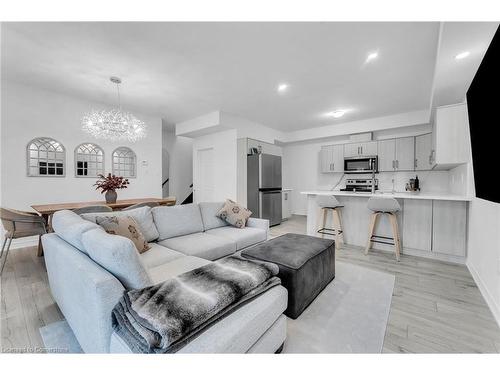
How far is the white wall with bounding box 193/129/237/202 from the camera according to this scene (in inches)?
205

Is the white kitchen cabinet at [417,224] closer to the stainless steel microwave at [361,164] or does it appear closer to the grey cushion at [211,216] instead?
the stainless steel microwave at [361,164]

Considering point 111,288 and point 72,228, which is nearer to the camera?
point 111,288

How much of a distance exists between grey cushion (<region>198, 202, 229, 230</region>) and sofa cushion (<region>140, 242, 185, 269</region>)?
85cm

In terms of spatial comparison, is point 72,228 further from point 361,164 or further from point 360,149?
point 360,149

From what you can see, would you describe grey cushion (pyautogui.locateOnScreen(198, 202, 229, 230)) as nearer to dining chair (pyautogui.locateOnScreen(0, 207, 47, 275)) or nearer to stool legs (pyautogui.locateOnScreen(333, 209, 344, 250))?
stool legs (pyautogui.locateOnScreen(333, 209, 344, 250))

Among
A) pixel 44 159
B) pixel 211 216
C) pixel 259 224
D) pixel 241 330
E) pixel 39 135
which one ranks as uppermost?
pixel 39 135

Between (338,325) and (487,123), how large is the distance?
75.4 inches

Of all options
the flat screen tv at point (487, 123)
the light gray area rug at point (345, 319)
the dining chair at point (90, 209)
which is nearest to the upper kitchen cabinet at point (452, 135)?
the flat screen tv at point (487, 123)

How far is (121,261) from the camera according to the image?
3.78 feet

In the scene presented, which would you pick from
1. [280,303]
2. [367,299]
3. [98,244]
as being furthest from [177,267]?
[367,299]

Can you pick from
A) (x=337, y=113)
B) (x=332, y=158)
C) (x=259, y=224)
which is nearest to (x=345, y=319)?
(x=259, y=224)

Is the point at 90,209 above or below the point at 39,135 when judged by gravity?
below

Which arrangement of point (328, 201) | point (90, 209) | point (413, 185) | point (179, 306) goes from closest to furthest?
point (179, 306) → point (90, 209) → point (328, 201) → point (413, 185)
